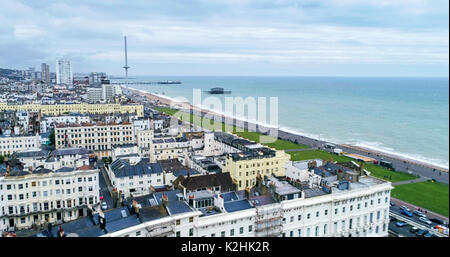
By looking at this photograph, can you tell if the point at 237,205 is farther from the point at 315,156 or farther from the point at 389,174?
the point at 315,156

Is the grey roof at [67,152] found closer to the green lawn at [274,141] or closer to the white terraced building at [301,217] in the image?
the white terraced building at [301,217]

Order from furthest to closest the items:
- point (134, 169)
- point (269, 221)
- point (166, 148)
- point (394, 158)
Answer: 1. point (394, 158)
2. point (166, 148)
3. point (134, 169)
4. point (269, 221)

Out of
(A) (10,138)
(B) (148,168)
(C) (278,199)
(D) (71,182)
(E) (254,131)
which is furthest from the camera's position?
(E) (254,131)

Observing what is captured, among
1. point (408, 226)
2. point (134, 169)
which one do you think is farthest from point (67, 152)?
point (408, 226)

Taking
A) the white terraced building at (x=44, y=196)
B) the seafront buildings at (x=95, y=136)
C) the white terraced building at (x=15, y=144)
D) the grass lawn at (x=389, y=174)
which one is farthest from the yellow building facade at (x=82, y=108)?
the grass lawn at (x=389, y=174)
